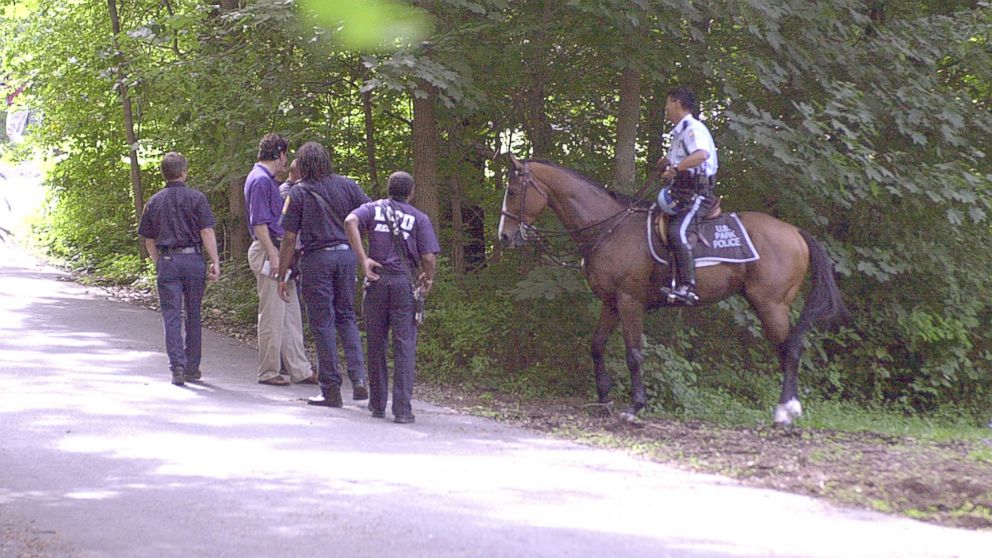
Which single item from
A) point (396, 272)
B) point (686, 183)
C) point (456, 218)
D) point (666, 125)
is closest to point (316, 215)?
point (396, 272)

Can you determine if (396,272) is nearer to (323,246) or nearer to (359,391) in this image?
(323,246)

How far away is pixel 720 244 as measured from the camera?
10844mm

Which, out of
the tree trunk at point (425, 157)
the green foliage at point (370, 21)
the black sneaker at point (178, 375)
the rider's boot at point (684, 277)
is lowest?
the black sneaker at point (178, 375)

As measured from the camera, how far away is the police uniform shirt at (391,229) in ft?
33.2

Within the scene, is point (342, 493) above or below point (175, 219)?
below

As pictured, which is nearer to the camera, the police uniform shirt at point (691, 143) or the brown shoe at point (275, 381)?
the police uniform shirt at point (691, 143)

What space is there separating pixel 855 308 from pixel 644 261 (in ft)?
16.4

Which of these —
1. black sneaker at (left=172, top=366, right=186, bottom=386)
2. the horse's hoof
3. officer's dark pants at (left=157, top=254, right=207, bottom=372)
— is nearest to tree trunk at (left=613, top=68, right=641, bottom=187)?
the horse's hoof

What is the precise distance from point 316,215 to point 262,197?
3.77ft

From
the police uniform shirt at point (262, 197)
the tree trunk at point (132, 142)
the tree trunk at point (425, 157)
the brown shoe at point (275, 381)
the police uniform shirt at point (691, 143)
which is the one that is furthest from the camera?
the tree trunk at point (132, 142)

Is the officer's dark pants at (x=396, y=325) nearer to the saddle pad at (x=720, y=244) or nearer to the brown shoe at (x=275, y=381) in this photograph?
the brown shoe at (x=275, y=381)

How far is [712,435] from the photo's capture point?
33.0ft

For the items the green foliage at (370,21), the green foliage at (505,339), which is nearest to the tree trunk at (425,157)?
the green foliage at (505,339)

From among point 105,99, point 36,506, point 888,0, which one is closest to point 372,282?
point 36,506
